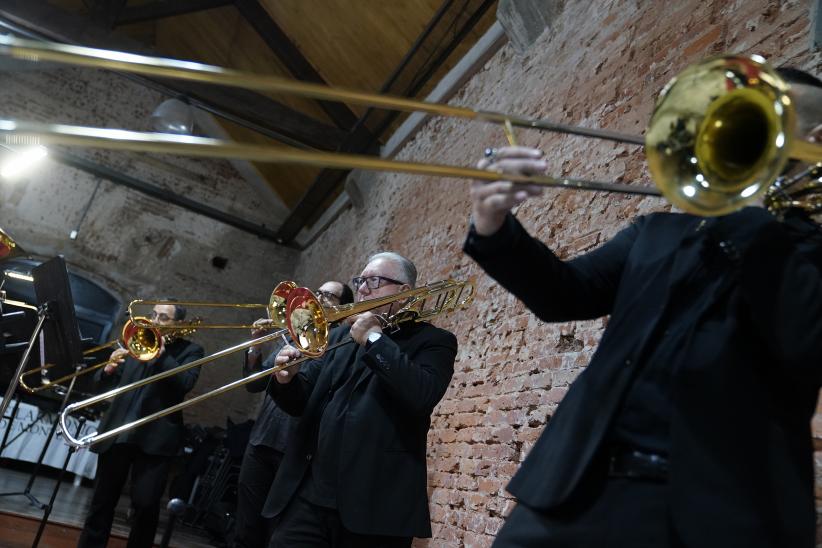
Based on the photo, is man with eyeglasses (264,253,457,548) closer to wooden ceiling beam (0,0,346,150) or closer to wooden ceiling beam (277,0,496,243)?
wooden ceiling beam (277,0,496,243)

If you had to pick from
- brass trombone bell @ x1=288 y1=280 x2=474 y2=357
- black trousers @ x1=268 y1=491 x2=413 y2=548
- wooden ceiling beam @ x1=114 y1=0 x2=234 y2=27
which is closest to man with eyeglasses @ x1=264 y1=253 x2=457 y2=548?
black trousers @ x1=268 y1=491 x2=413 y2=548

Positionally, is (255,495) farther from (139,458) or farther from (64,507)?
(64,507)

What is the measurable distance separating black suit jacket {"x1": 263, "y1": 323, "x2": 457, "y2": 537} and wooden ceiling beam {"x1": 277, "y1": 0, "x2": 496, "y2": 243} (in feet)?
13.9

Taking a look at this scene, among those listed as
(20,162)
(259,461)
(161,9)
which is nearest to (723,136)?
(259,461)

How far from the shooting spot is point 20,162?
938cm

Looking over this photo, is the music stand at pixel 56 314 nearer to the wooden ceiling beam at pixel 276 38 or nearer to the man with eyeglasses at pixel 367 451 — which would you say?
the man with eyeglasses at pixel 367 451

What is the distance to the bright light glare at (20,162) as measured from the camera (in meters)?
8.99

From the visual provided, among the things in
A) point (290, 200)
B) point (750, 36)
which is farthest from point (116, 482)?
point (290, 200)

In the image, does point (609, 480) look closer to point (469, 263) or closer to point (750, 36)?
point (750, 36)

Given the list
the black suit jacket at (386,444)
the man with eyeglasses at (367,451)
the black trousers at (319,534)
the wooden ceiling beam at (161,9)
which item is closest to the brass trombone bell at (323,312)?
the man with eyeglasses at (367,451)

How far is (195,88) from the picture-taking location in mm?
8547

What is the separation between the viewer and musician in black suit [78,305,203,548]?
405 cm

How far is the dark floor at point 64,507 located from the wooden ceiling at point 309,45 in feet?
15.3

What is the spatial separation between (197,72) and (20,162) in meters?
9.58
